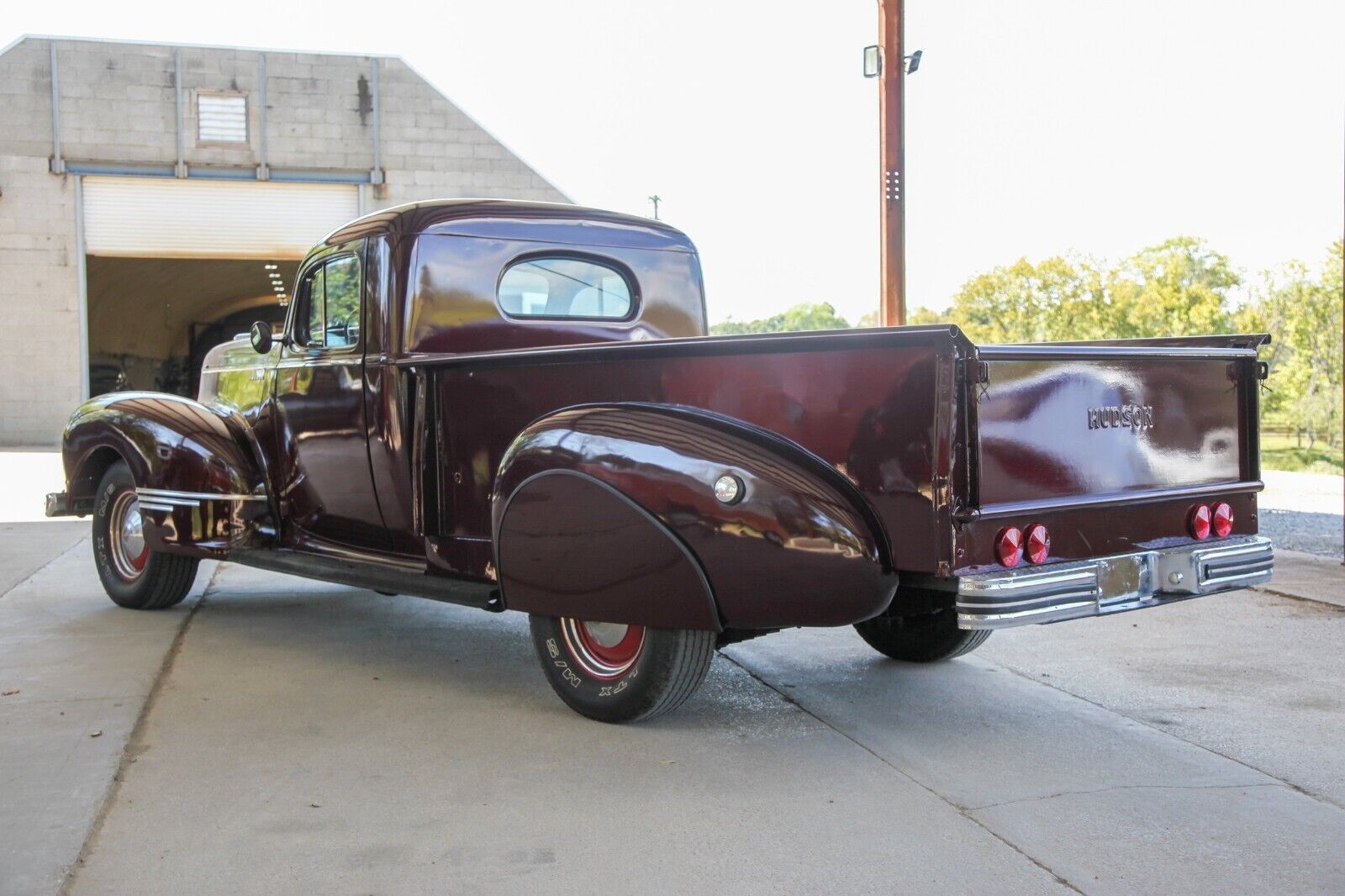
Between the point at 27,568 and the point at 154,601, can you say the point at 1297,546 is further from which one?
the point at 27,568

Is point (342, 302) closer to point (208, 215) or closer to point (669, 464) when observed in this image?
point (669, 464)

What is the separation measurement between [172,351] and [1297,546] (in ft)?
111

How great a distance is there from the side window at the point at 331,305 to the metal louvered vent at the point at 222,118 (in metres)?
18.7

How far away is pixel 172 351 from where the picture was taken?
36.7 m

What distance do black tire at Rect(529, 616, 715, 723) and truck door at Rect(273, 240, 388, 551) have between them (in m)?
1.16

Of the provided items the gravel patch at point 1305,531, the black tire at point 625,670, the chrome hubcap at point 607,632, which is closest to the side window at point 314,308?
the black tire at point 625,670

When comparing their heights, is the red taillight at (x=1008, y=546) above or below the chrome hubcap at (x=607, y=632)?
above

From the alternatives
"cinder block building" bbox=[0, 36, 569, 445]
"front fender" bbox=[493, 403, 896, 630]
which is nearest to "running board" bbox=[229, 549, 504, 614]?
"front fender" bbox=[493, 403, 896, 630]

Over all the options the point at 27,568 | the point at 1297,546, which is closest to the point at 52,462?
the point at 27,568

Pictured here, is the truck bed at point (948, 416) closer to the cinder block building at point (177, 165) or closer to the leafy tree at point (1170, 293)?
the cinder block building at point (177, 165)

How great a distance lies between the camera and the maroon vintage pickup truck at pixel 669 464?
12.3 feet

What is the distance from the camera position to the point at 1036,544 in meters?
3.88

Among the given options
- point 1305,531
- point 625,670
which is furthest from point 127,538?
point 1305,531

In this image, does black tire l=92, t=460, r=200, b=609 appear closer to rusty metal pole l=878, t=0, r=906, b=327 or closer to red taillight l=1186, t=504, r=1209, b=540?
red taillight l=1186, t=504, r=1209, b=540
